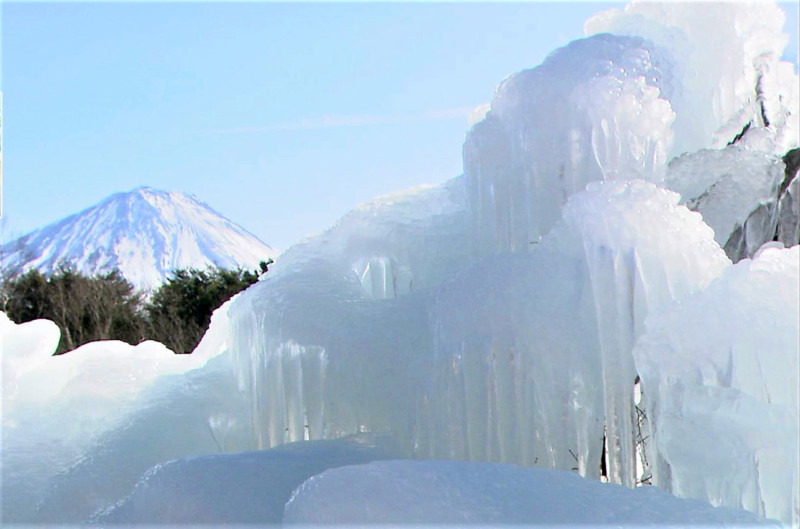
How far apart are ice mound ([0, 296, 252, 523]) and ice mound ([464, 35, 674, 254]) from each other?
1415 mm

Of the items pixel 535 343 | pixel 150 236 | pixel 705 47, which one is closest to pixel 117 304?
pixel 705 47

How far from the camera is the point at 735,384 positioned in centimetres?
272

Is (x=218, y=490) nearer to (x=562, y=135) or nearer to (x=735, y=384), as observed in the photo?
(x=735, y=384)

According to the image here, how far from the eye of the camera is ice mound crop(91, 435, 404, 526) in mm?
2793

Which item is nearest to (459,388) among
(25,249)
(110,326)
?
(110,326)

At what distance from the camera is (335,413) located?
3932 mm

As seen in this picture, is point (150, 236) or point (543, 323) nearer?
point (543, 323)

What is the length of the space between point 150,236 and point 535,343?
2280 inches

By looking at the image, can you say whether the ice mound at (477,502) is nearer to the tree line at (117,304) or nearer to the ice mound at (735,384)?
the ice mound at (735,384)

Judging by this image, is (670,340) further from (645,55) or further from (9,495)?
(9,495)

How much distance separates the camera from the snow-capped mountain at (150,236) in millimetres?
51906

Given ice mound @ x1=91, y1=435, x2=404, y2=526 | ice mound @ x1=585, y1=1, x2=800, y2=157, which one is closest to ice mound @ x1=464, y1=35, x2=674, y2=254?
ice mound @ x1=585, y1=1, x2=800, y2=157

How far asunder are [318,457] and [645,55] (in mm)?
2184

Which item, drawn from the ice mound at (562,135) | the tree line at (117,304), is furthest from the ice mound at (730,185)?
the tree line at (117,304)
